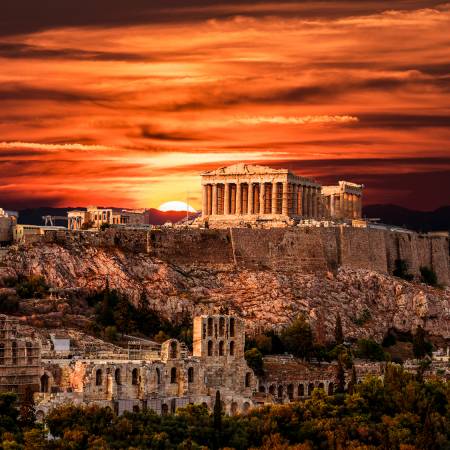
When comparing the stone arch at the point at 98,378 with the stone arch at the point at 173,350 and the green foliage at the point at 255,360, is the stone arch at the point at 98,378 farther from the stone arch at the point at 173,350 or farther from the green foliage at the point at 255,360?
the green foliage at the point at 255,360

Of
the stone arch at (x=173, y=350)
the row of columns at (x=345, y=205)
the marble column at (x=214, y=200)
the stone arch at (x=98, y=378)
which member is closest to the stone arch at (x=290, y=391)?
the stone arch at (x=173, y=350)

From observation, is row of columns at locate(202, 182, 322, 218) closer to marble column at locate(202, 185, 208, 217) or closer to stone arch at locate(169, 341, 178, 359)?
marble column at locate(202, 185, 208, 217)

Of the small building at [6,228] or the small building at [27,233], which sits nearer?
the small building at [27,233]

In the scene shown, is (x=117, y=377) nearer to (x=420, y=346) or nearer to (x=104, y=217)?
(x=420, y=346)

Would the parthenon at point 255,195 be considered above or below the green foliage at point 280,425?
above

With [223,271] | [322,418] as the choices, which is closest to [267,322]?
[223,271]

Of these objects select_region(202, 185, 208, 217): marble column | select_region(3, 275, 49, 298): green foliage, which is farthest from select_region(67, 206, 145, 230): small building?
select_region(3, 275, 49, 298): green foliage

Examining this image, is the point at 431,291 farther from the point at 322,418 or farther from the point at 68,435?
the point at 68,435
